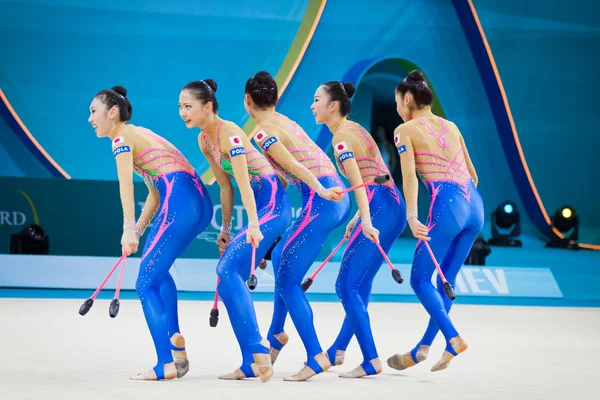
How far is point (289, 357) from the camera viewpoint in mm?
5734

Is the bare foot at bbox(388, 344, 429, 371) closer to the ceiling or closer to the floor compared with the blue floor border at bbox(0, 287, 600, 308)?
closer to the ceiling

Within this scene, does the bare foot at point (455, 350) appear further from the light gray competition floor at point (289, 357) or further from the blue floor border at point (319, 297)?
the blue floor border at point (319, 297)

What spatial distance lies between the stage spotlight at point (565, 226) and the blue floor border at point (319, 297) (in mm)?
4213

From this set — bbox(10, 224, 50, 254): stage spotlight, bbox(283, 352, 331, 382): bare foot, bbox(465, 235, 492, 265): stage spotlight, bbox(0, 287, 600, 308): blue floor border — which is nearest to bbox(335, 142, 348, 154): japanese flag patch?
bbox(283, 352, 331, 382): bare foot

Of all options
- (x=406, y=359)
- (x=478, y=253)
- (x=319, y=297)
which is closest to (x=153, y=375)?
(x=406, y=359)

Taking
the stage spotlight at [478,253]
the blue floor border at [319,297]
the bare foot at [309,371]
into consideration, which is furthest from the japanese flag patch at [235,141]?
the stage spotlight at [478,253]

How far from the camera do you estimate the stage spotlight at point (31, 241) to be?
9.52m

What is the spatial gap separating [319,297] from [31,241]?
310 centimetres

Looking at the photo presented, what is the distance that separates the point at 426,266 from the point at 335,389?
919 mm

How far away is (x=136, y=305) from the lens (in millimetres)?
8492

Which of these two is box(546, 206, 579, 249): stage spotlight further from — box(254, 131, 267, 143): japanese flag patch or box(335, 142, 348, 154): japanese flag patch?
box(254, 131, 267, 143): japanese flag patch

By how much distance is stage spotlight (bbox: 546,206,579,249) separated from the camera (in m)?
13.9

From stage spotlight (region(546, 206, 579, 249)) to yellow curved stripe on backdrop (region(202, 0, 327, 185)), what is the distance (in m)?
4.80

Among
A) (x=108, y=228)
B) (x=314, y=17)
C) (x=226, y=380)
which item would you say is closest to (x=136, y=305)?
(x=108, y=228)
